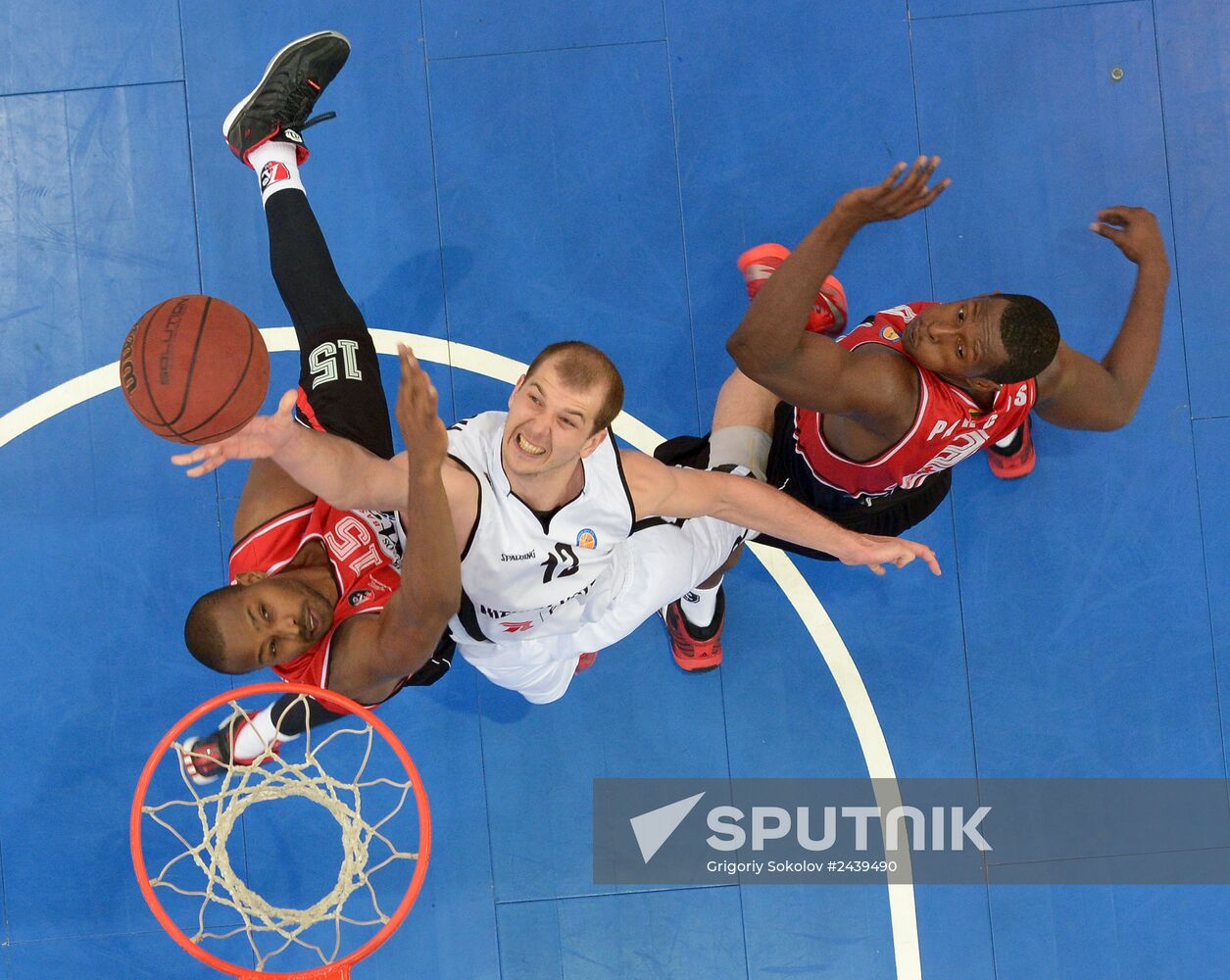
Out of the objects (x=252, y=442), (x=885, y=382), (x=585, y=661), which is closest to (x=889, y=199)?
(x=885, y=382)

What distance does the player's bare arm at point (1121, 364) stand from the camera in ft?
10.8

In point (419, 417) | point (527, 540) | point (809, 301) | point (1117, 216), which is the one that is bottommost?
point (527, 540)

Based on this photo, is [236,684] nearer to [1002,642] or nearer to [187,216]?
[187,216]

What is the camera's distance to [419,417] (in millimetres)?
2301

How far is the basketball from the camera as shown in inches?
111

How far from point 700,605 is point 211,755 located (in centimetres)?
215

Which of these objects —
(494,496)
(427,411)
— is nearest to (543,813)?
(494,496)

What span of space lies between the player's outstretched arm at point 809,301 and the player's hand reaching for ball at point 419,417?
1050 millimetres

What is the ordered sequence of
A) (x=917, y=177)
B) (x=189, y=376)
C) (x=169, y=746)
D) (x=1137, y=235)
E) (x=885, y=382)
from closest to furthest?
(x=917, y=177), (x=189, y=376), (x=885, y=382), (x=169, y=746), (x=1137, y=235)

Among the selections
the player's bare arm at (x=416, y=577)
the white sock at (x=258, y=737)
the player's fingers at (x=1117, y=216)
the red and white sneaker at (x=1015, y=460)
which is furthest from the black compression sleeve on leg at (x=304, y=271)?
the player's fingers at (x=1117, y=216)

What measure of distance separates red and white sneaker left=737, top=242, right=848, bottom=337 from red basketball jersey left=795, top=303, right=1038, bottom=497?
1.49ft

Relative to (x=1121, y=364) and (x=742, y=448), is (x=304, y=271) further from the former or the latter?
(x=1121, y=364)

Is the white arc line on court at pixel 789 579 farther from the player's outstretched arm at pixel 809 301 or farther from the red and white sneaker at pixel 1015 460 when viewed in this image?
the player's outstretched arm at pixel 809 301

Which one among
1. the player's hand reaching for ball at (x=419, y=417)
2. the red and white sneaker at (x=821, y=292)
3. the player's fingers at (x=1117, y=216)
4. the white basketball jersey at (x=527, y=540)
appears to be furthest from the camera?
the red and white sneaker at (x=821, y=292)
